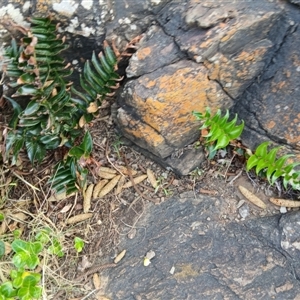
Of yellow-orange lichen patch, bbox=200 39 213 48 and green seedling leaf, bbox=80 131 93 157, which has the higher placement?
yellow-orange lichen patch, bbox=200 39 213 48

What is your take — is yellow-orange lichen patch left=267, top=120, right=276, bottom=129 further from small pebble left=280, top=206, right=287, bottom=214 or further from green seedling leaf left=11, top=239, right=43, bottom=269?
green seedling leaf left=11, top=239, right=43, bottom=269

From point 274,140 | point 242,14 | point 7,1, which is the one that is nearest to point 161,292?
point 274,140

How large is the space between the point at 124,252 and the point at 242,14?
1.24m

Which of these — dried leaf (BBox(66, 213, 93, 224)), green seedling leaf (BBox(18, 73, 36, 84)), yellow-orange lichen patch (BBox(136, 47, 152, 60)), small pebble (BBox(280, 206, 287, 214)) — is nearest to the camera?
green seedling leaf (BBox(18, 73, 36, 84))

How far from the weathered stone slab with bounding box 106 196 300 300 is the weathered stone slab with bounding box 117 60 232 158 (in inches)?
13.4

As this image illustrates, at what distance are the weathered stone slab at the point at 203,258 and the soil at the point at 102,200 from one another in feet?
0.20

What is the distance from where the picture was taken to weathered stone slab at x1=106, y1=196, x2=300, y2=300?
89.2 inches

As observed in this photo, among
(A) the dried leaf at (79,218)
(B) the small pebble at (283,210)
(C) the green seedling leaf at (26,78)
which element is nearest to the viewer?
(C) the green seedling leaf at (26,78)

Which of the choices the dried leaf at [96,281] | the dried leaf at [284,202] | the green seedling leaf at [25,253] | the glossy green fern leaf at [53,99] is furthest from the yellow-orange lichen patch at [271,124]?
the green seedling leaf at [25,253]

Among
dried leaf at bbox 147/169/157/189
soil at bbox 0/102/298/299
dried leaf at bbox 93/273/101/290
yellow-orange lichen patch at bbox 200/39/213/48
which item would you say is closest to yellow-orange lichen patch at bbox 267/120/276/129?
soil at bbox 0/102/298/299

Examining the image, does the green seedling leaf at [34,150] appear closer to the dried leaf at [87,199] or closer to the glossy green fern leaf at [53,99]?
the glossy green fern leaf at [53,99]

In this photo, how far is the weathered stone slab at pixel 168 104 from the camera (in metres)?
2.23

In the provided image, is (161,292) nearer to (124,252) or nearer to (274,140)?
(124,252)

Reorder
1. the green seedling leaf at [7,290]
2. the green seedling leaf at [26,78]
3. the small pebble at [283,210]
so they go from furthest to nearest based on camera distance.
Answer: the small pebble at [283,210], the green seedling leaf at [7,290], the green seedling leaf at [26,78]
